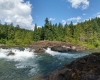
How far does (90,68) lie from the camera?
12.1 metres

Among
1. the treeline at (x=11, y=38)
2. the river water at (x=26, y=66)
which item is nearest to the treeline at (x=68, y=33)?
the treeline at (x=11, y=38)

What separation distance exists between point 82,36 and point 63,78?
278ft

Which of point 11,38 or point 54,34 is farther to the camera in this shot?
point 11,38

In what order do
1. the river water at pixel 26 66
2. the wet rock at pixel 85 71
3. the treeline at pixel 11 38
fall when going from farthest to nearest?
the treeline at pixel 11 38 → the river water at pixel 26 66 → the wet rock at pixel 85 71

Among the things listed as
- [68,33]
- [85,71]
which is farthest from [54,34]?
[85,71]

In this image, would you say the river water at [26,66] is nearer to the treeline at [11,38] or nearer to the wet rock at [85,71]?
the wet rock at [85,71]

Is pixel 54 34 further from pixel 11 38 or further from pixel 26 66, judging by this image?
pixel 26 66

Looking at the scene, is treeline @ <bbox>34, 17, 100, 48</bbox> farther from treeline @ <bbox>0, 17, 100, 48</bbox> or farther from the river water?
the river water

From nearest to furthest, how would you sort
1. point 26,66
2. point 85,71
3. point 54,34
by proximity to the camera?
point 85,71
point 26,66
point 54,34

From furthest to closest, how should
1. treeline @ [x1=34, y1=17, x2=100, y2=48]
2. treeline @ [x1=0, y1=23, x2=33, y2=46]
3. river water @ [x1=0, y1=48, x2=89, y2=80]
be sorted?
treeline @ [x1=0, y1=23, x2=33, y2=46]
treeline @ [x1=34, y1=17, x2=100, y2=48]
river water @ [x1=0, y1=48, x2=89, y2=80]

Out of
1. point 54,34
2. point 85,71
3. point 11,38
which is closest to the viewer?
point 85,71

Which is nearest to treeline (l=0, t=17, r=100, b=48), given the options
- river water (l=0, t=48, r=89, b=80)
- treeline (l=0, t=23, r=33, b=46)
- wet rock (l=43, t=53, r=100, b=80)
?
treeline (l=0, t=23, r=33, b=46)

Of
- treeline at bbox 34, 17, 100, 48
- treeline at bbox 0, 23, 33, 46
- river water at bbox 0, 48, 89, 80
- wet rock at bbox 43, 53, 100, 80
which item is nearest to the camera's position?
wet rock at bbox 43, 53, 100, 80

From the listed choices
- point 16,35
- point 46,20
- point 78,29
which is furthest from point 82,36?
point 16,35
